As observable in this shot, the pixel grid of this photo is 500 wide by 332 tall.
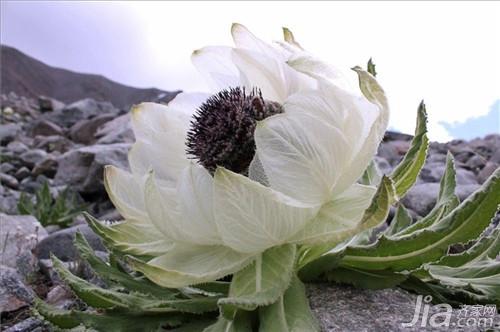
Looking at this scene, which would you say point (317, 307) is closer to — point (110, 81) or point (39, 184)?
point (39, 184)

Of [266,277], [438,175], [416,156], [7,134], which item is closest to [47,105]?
[7,134]

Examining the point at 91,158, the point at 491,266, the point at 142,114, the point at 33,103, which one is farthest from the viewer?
the point at 33,103

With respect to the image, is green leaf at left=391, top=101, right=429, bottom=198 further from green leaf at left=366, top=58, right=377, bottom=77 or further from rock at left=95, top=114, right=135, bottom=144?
rock at left=95, top=114, right=135, bottom=144

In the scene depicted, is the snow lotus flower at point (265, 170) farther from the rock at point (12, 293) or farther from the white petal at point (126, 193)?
the rock at point (12, 293)

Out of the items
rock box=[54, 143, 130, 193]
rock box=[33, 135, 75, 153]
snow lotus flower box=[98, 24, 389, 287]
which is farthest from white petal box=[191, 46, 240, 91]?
rock box=[33, 135, 75, 153]

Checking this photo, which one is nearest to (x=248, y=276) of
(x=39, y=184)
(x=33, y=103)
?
(x=39, y=184)
